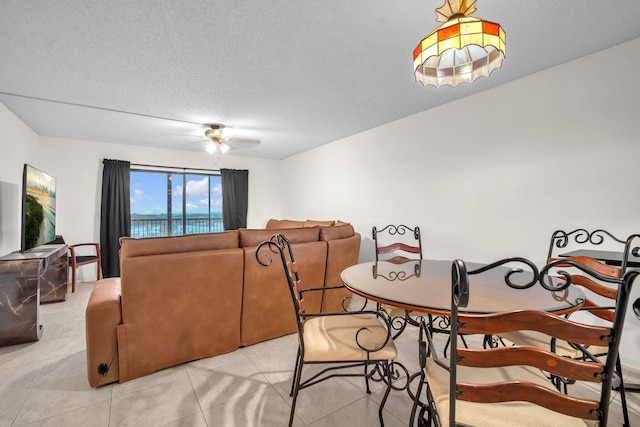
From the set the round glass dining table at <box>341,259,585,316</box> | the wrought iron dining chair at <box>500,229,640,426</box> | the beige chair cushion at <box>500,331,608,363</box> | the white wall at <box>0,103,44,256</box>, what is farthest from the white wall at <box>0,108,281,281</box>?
the wrought iron dining chair at <box>500,229,640,426</box>

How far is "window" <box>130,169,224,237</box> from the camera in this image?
5.62m

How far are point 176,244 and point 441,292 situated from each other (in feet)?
5.95

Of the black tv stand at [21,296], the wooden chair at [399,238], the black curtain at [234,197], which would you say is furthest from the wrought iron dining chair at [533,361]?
the black curtain at [234,197]

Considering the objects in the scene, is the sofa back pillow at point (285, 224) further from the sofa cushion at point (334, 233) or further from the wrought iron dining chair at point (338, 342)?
the wrought iron dining chair at point (338, 342)

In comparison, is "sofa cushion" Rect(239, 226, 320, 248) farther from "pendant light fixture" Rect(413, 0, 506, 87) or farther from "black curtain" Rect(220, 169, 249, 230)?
"black curtain" Rect(220, 169, 249, 230)

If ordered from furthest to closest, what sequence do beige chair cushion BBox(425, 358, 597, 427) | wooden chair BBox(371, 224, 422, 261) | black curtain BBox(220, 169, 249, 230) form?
black curtain BBox(220, 169, 249, 230), wooden chair BBox(371, 224, 422, 261), beige chair cushion BBox(425, 358, 597, 427)

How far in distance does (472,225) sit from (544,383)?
7.00 feet

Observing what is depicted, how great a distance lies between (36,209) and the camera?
3.01m

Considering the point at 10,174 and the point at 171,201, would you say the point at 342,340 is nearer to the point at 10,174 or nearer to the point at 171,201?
the point at 10,174

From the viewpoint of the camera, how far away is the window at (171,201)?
18.4 feet

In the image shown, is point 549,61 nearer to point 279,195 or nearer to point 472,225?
point 472,225

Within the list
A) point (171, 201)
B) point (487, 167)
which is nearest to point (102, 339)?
point (487, 167)

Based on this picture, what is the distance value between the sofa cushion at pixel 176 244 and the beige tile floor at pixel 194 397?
880 millimetres

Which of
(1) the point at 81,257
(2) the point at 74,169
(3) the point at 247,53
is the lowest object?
(1) the point at 81,257
